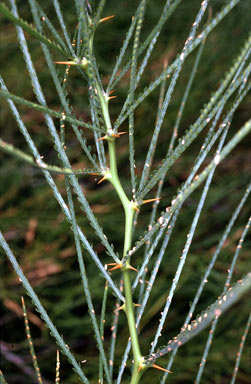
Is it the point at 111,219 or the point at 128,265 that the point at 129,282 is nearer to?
the point at 128,265

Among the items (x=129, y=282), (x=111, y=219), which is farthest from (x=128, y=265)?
(x=111, y=219)

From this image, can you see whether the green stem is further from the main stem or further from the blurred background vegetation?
the blurred background vegetation

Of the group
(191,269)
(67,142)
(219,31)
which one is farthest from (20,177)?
(219,31)

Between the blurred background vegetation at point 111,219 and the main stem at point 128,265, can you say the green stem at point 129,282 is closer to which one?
the main stem at point 128,265

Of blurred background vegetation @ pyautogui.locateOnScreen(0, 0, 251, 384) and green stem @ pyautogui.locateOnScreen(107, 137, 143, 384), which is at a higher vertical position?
blurred background vegetation @ pyautogui.locateOnScreen(0, 0, 251, 384)

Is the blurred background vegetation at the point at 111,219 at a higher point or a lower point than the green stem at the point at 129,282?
higher

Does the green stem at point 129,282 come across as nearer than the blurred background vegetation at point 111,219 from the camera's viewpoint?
Yes

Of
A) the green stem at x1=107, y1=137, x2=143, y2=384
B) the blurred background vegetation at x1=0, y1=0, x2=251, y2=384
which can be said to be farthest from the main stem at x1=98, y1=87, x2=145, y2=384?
the blurred background vegetation at x1=0, y1=0, x2=251, y2=384

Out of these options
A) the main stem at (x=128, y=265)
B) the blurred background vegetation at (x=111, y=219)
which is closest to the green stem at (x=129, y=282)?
the main stem at (x=128, y=265)
